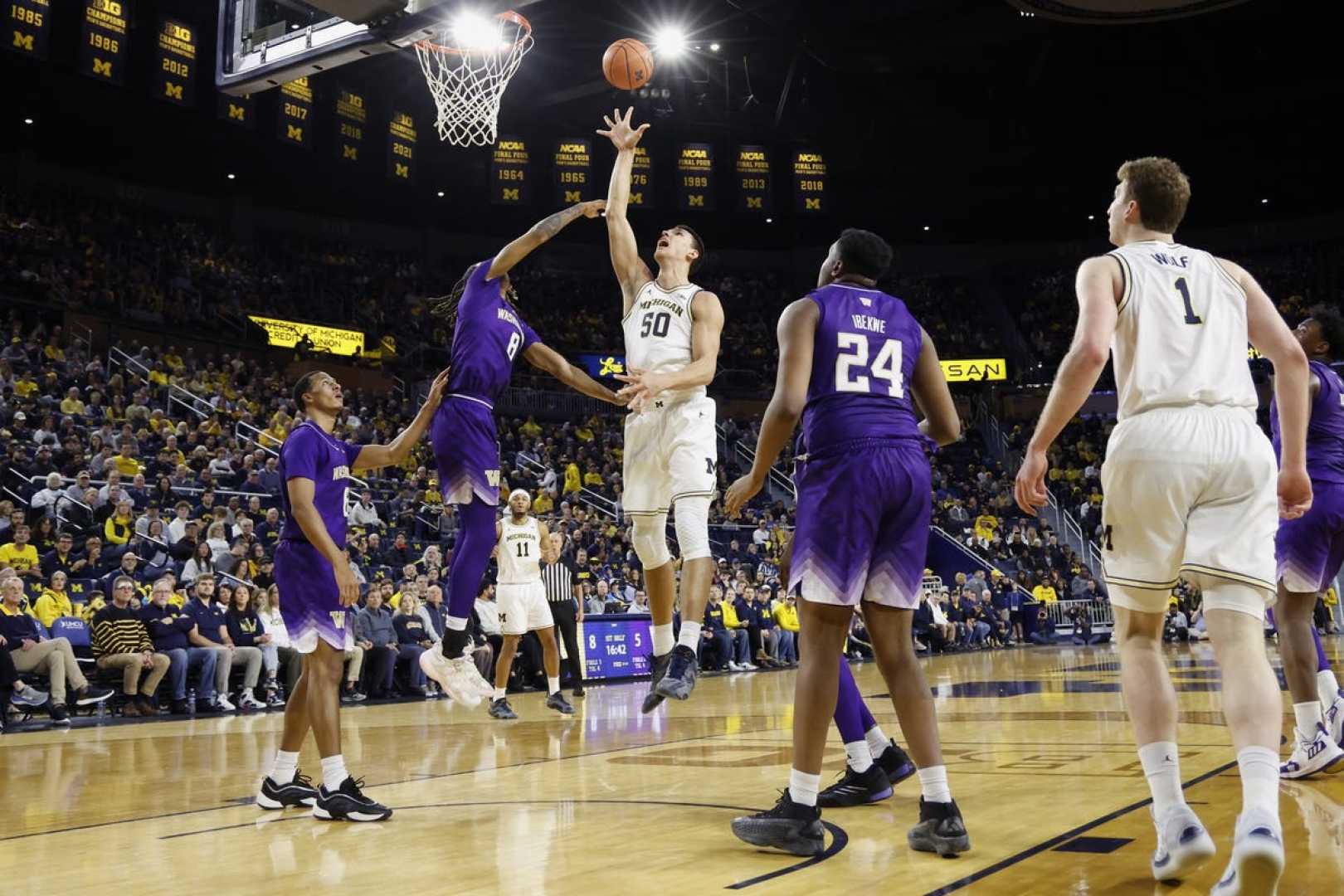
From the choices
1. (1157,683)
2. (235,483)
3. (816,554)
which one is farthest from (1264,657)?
(235,483)

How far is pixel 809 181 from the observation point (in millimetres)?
33000

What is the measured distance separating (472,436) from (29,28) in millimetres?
19058

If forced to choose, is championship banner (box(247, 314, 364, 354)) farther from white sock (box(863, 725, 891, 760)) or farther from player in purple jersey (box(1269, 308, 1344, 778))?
player in purple jersey (box(1269, 308, 1344, 778))

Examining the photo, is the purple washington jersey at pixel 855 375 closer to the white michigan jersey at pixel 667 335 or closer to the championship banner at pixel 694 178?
the white michigan jersey at pixel 667 335

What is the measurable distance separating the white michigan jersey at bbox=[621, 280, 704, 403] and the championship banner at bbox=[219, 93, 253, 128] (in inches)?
816

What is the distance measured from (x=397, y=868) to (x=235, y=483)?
47.1 ft

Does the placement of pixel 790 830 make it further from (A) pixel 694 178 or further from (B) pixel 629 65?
(A) pixel 694 178

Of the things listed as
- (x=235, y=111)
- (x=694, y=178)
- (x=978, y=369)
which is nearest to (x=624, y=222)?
(x=235, y=111)

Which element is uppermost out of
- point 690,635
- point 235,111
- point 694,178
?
point 694,178

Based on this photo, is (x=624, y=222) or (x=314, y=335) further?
(x=314, y=335)

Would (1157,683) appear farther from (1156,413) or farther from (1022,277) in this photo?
(1022,277)

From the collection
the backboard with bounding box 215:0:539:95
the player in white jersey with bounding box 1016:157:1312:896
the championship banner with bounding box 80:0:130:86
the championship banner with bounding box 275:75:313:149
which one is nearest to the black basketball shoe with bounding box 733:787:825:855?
the player in white jersey with bounding box 1016:157:1312:896

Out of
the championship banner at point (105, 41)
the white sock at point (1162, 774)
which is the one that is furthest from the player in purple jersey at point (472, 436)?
the championship banner at point (105, 41)

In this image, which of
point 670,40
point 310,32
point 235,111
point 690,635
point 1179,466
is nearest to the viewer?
point 1179,466
